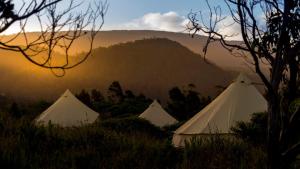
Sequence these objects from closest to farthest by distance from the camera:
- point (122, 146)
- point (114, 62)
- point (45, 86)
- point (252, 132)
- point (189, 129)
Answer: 1. point (122, 146)
2. point (252, 132)
3. point (189, 129)
4. point (45, 86)
5. point (114, 62)

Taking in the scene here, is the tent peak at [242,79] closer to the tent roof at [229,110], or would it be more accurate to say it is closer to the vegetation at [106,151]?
the tent roof at [229,110]

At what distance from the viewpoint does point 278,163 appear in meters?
7.09

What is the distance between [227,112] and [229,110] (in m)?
0.13

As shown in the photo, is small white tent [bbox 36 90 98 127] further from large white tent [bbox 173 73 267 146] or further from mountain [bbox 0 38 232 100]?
mountain [bbox 0 38 232 100]

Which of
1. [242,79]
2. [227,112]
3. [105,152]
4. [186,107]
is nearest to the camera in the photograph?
[105,152]

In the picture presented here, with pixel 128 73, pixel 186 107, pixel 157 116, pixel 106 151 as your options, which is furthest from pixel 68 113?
pixel 128 73

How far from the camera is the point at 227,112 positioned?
22047 mm

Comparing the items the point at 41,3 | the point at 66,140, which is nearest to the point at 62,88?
the point at 66,140

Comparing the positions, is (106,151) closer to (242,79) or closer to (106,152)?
(106,152)

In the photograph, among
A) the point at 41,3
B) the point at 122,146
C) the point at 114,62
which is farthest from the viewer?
the point at 114,62

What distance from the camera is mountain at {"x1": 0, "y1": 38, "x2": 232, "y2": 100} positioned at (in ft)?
359

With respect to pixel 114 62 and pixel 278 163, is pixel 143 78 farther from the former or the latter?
pixel 278 163

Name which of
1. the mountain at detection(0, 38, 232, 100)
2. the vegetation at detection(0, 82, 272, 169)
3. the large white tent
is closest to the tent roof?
the large white tent

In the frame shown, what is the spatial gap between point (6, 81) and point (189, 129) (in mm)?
93603
